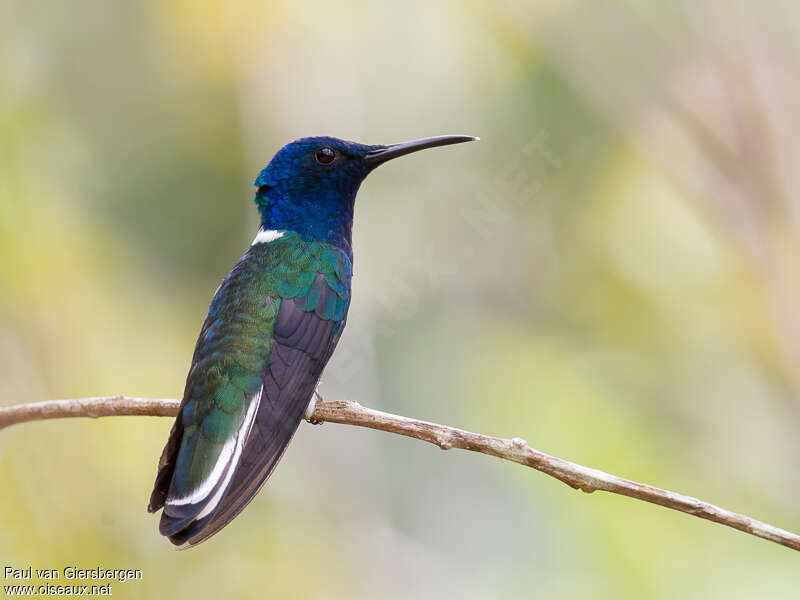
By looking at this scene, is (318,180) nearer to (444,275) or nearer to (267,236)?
(267,236)

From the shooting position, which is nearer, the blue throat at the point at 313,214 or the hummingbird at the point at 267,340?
the hummingbird at the point at 267,340

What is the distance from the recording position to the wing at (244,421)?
6.91ft

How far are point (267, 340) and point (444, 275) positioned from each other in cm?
391

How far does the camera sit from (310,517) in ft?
13.9

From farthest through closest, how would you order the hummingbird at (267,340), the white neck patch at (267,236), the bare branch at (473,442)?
the white neck patch at (267,236)
the hummingbird at (267,340)
the bare branch at (473,442)

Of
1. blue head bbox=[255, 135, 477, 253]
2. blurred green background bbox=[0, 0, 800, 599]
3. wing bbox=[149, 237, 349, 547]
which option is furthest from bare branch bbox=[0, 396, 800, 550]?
blue head bbox=[255, 135, 477, 253]

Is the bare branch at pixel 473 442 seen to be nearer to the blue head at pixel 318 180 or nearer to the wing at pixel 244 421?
the wing at pixel 244 421

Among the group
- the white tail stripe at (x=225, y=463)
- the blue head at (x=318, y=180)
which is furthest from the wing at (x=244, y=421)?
the blue head at (x=318, y=180)

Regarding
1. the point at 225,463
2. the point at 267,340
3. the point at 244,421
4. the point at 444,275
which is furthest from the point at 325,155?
the point at 444,275

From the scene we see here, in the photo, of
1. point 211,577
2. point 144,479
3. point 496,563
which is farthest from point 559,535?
point 144,479

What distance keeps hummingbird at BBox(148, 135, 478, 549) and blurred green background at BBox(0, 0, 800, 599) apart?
652 mm

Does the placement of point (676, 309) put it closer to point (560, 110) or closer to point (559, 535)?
point (560, 110)

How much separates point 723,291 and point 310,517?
3.32 meters

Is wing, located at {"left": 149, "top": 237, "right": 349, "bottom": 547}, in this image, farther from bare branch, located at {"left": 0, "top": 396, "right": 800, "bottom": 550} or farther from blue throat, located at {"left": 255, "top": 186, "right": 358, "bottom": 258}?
blue throat, located at {"left": 255, "top": 186, "right": 358, "bottom": 258}
